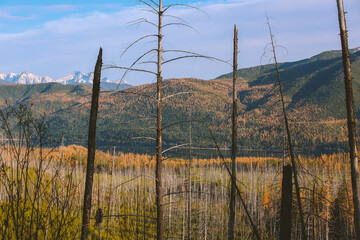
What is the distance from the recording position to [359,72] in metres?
177

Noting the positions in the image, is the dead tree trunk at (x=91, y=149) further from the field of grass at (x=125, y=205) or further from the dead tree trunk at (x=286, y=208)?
the dead tree trunk at (x=286, y=208)

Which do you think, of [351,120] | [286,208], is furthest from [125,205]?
[286,208]

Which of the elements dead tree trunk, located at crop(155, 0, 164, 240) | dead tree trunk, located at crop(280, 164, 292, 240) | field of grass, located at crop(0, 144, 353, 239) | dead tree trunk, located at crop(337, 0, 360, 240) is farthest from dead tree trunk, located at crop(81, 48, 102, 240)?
dead tree trunk, located at crop(337, 0, 360, 240)

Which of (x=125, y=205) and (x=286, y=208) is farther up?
(x=286, y=208)

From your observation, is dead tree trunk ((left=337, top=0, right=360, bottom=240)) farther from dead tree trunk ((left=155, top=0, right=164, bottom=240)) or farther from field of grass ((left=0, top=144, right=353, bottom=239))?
dead tree trunk ((left=155, top=0, right=164, bottom=240))

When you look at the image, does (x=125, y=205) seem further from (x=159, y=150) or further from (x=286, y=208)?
(x=286, y=208)

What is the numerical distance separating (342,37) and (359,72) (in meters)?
202

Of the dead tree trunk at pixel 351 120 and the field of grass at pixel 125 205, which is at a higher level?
the dead tree trunk at pixel 351 120

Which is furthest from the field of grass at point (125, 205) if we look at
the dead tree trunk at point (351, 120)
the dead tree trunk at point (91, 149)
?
the dead tree trunk at point (351, 120)

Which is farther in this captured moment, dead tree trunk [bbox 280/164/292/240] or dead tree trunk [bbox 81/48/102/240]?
dead tree trunk [bbox 81/48/102/240]

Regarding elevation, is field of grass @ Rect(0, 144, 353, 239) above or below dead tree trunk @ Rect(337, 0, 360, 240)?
below

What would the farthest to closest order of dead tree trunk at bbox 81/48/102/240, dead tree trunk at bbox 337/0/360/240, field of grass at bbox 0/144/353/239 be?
dead tree trunk at bbox 337/0/360/240, field of grass at bbox 0/144/353/239, dead tree trunk at bbox 81/48/102/240

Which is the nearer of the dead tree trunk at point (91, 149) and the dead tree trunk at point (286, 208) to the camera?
the dead tree trunk at point (286, 208)

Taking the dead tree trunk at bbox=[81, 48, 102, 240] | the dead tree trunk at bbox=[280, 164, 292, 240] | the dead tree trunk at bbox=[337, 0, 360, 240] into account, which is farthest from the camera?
the dead tree trunk at bbox=[337, 0, 360, 240]
